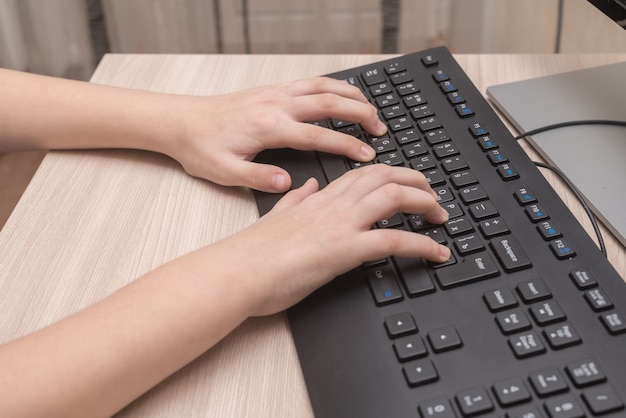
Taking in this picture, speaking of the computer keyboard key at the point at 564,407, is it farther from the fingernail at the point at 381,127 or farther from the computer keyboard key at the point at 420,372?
the fingernail at the point at 381,127

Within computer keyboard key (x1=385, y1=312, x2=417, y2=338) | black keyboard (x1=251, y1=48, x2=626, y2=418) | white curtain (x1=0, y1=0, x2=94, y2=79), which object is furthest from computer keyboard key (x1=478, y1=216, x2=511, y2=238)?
white curtain (x1=0, y1=0, x2=94, y2=79)

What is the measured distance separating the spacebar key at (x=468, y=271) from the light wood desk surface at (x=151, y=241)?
0.38 feet

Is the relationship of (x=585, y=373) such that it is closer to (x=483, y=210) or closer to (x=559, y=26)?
(x=483, y=210)

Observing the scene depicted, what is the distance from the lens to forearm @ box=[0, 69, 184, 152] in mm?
692

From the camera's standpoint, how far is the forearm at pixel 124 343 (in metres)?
0.47

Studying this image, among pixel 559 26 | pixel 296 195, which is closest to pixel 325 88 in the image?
pixel 296 195

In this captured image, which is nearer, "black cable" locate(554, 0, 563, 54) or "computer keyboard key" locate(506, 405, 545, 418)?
"computer keyboard key" locate(506, 405, 545, 418)

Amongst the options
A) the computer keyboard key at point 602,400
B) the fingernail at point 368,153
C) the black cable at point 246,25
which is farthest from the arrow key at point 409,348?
the black cable at point 246,25

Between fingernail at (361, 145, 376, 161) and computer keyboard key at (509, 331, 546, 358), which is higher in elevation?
fingernail at (361, 145, 376, 161)

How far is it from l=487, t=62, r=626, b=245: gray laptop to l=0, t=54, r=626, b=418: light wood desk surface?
2 cm

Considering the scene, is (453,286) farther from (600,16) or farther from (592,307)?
(600,16)

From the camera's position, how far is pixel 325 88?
69cm

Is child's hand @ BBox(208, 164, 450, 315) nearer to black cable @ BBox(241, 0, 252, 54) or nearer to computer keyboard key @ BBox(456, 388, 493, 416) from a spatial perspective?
computer keyboard key @ BBox(456, 388, 493, 416)

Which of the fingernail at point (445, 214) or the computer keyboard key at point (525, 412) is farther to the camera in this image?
the fingernail at point (445, 214)
